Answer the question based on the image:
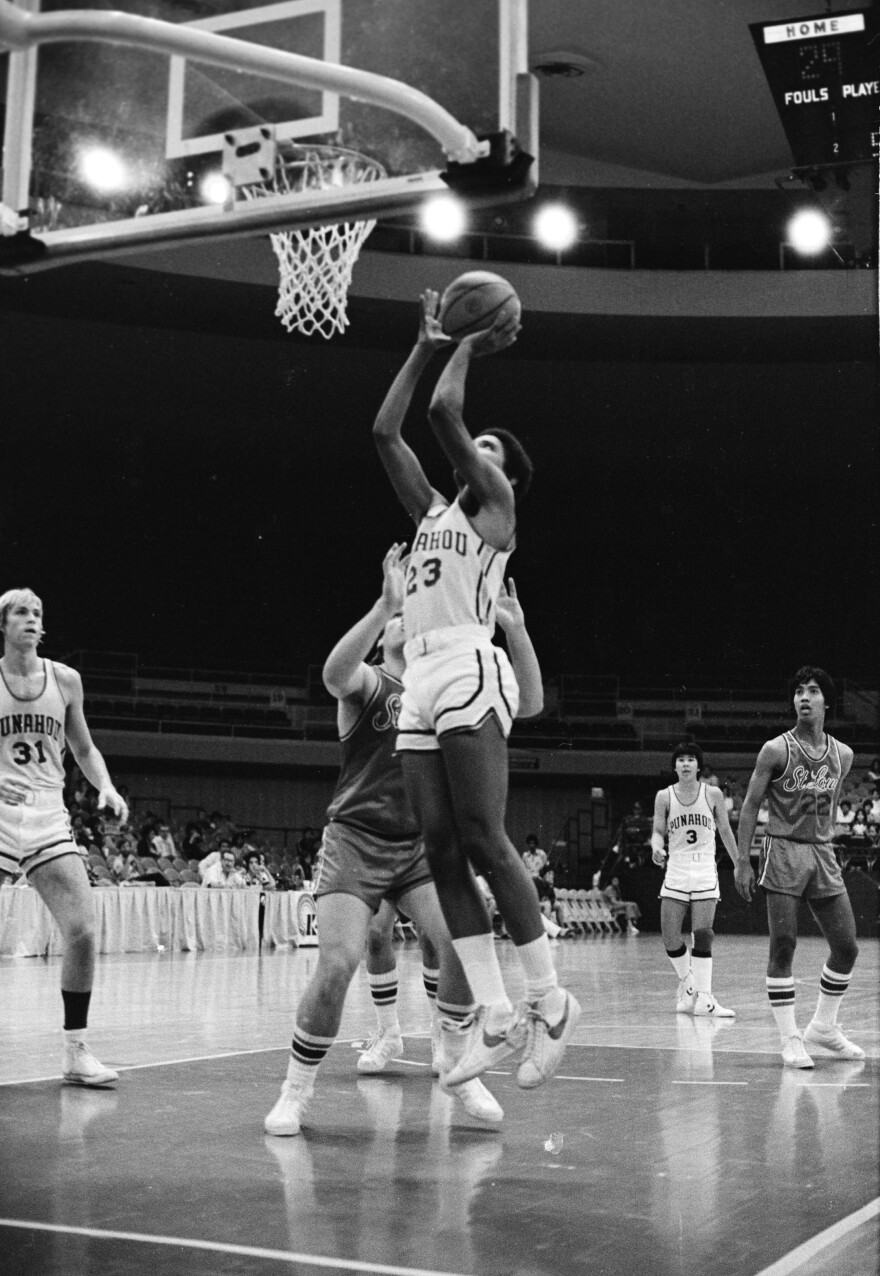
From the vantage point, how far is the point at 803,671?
7.80 m

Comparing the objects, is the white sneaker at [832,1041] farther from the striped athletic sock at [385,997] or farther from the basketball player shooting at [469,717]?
the basketball player shooting at [469,717]

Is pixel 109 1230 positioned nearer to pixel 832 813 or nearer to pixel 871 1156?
pixel 871 1156

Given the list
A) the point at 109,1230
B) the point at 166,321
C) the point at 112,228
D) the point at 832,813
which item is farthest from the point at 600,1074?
the point at 166,321

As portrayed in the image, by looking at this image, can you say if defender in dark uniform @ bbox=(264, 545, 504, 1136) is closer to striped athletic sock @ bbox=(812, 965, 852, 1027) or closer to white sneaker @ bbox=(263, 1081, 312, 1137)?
white sneaker @ bbox=(263, 1081, 312, 1137)

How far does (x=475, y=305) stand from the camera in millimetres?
4434

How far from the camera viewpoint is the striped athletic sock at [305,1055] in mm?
5500

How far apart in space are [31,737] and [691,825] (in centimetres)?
613

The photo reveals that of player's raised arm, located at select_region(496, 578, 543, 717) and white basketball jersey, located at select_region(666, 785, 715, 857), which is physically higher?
player's raised arm, located at select_region(496, 578, 543, 717)

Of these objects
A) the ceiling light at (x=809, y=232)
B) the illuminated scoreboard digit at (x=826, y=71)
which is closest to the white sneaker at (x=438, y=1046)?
the illuminated scoreboard digit at (x=826, y=71)

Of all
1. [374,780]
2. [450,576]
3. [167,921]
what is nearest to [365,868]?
[374,780]

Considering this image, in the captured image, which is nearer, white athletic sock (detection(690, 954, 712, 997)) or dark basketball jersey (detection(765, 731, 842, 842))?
dark basketball jersey (detection(765, 731, 842, 842))

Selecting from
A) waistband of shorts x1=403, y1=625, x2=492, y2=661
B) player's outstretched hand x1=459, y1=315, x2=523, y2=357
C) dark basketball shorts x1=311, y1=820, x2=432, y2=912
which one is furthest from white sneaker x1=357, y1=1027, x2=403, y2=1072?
player's outstretched hand x1=459, y1=315, x2=523, y2=357

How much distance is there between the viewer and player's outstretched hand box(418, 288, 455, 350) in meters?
4.43

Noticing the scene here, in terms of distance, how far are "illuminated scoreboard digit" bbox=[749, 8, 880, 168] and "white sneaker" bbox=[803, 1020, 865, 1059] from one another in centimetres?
895
